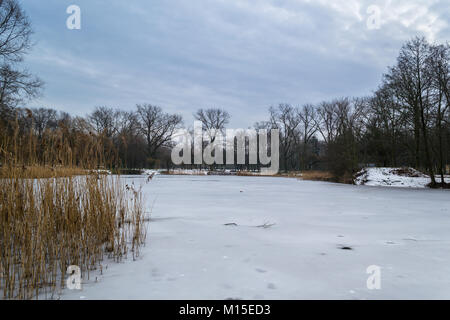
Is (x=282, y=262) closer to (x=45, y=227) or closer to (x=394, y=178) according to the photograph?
(x=45, y=227)

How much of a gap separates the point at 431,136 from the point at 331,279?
1378 centimetres

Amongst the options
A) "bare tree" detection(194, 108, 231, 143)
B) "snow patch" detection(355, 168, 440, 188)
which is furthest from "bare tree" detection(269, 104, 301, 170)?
"snow patch" detection(355, 168, 440, 188)

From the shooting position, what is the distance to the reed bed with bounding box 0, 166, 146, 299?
1.60 m

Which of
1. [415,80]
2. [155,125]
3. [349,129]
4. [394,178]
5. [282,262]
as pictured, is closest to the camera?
[282,262]

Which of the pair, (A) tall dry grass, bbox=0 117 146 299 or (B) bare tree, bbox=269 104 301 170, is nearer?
(A) tall dry grass, bbox=0 117 146 299

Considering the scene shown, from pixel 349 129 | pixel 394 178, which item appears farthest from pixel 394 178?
pixel 349 129

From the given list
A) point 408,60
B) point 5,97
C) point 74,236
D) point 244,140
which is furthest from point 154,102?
point 74,236

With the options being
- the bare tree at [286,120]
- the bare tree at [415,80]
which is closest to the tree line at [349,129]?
the bare tree at [415,80]

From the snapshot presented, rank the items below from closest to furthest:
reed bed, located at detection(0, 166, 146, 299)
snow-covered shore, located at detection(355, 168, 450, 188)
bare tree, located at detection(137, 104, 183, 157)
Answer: reed bed, located at detection(0, 166, 146, 299), snow-covered shore, located at detection(355, 168, 450, 188), bare tree, located at detection(137, 104, 183, 157)

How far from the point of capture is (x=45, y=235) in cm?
200

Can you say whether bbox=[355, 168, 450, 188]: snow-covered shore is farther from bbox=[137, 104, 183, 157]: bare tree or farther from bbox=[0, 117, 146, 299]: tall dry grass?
bbox=[137, 104, 183, 157]: bare tree

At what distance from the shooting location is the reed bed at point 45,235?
1598mm
